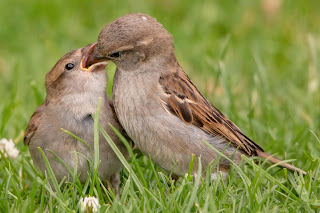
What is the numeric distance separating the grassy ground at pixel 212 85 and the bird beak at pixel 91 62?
2.49ft

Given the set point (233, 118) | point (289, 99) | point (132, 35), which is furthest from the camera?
point (289, 99)

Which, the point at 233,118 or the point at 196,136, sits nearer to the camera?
the point at 196,136

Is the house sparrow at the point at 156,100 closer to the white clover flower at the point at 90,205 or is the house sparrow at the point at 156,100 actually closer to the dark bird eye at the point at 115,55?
the dark bird eye at the point at 115,55

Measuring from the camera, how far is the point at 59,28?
8.74 meters

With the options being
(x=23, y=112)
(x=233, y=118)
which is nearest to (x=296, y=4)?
(x=233, y=118)

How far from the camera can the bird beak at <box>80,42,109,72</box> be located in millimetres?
4555

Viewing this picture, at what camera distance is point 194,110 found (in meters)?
4.75

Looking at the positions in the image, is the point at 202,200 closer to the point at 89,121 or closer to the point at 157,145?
the point at 157,145

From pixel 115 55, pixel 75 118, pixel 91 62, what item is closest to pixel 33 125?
pixel 75 118

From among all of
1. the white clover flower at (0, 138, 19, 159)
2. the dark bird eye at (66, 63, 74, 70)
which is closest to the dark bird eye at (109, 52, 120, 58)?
the dark bird eye at (66, 63, 74, 70)

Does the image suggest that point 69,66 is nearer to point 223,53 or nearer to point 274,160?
point 274,160

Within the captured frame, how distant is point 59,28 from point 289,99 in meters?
3.68

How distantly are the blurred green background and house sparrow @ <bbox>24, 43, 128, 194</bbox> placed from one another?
112cm

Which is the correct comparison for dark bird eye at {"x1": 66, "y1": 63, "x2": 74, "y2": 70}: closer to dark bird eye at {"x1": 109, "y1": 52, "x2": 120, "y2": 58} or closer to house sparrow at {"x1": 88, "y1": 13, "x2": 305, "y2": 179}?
house sparrow at {"x1": 88, "y1": 13, "x2": 305, "y2": 179}
